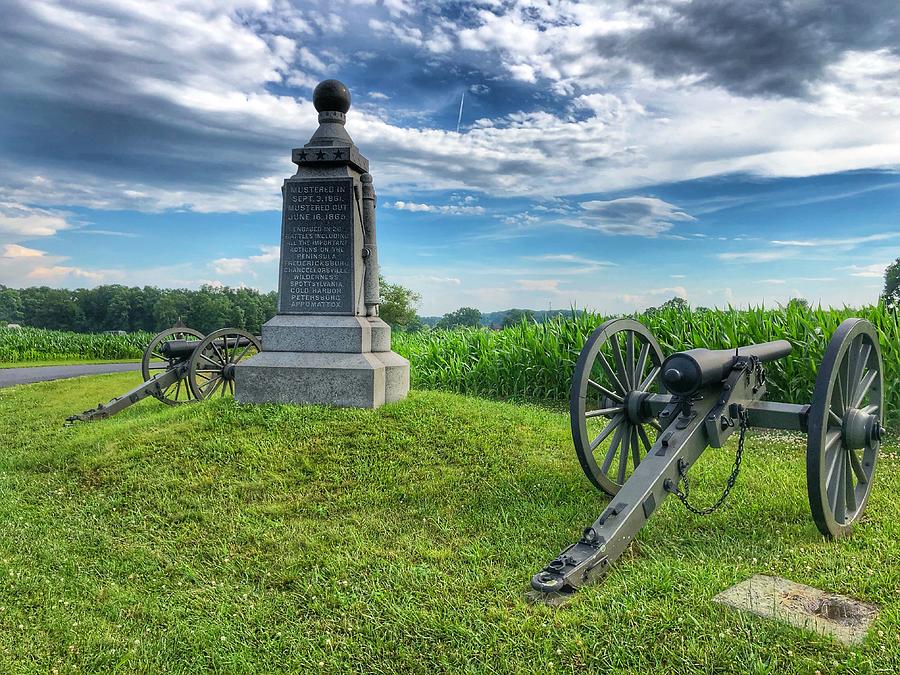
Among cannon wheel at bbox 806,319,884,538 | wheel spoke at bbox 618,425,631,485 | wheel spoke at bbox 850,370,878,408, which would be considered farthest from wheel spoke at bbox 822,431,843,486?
wheel spoke at bbox 618,425,631,485

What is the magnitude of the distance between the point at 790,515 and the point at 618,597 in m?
2.34

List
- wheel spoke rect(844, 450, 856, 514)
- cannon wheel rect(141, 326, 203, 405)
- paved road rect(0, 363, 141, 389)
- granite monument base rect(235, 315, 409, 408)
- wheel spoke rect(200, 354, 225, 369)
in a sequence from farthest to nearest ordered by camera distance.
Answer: paved road rect(0, 363, 141, 389) < cannon wheel rect(141, 326, 203, 405) < wheel spoke rect(200, 354, 225, 369) < granite monument base rect(235, 315, 409, 408) < wheel spoke rect(844, 450, 856, 514)

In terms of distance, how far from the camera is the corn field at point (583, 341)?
8.85 metres

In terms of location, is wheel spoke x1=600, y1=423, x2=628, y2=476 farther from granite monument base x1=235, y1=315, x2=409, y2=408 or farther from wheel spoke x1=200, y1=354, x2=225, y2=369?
wheel spoke x1=200, y1=354, x2=225, y2=369

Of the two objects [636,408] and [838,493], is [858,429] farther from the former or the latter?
[636,408]

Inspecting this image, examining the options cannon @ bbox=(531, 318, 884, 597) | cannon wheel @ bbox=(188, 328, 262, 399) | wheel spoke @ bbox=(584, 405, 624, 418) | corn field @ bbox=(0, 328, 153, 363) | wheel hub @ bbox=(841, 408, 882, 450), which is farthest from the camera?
corn field @ bbox=(0, 328, 153, 363)

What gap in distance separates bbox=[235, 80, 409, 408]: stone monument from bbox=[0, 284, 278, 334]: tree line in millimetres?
15350

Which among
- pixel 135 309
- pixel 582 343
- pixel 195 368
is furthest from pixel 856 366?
pixel 135 309

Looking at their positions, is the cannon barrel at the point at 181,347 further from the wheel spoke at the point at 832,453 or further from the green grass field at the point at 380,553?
the wheel spoke at the point at 832,453

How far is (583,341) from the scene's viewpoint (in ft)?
37.1

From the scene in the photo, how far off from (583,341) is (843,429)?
6998 millimetres

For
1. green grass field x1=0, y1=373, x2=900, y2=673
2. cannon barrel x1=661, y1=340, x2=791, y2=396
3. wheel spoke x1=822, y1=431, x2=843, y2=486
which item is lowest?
green grass field x1=0, y1=373, x2=900, y2=673

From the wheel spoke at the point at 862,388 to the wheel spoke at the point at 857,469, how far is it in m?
0.37

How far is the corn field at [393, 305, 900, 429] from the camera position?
8852mm
